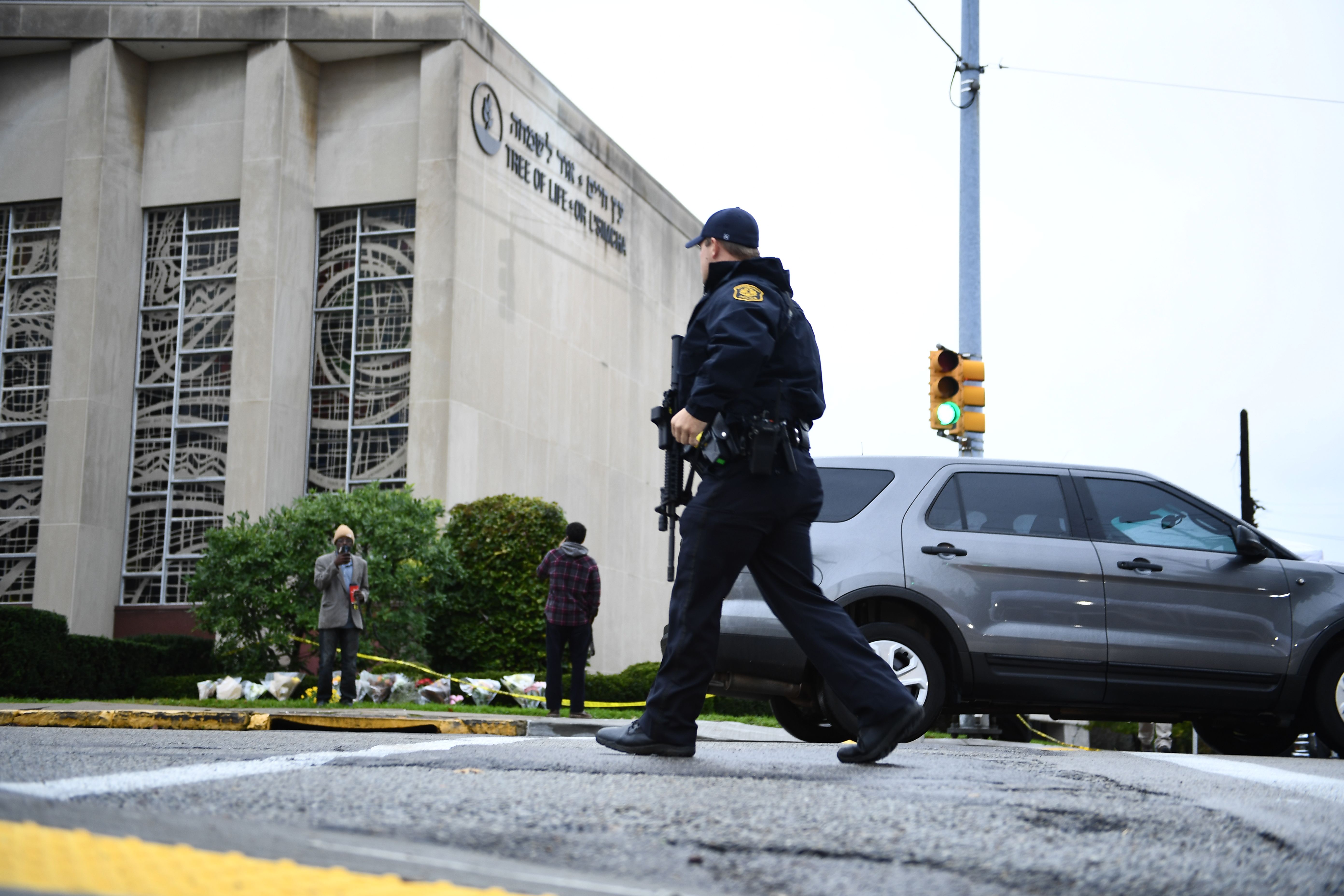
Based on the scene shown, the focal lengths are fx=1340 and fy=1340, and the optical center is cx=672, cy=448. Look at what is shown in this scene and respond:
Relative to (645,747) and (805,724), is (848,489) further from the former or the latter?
(645,747)

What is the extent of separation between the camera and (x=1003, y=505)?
318 inches

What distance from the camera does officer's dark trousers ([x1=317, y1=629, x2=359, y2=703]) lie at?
44.0ft

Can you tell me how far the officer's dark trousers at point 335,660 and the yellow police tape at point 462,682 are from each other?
1.58 metres

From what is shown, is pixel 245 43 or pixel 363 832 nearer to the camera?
pixel 363 832

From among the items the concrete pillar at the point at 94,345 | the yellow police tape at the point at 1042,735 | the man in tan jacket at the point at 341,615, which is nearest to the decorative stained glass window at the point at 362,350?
the concrete pillar at the point at 94,345

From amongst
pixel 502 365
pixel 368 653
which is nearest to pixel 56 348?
pixel 502 365

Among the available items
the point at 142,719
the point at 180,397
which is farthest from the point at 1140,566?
the point at 180,397

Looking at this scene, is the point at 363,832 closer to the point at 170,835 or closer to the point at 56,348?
the point at 170,835

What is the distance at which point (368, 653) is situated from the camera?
55.6 ft

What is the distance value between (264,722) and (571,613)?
5.12 metres

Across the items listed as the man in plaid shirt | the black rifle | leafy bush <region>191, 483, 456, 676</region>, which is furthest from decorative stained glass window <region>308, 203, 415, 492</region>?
the black rifle

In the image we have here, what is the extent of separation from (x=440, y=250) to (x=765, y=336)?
18.5 meters

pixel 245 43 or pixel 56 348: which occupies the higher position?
pixel 245 43

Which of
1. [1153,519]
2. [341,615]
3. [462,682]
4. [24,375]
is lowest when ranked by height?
[462,682]
